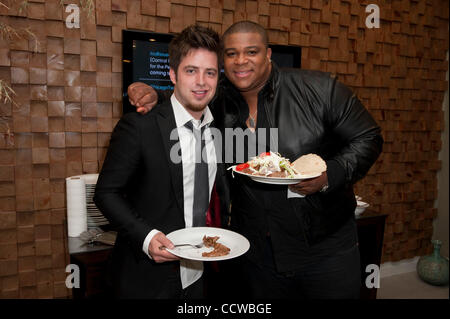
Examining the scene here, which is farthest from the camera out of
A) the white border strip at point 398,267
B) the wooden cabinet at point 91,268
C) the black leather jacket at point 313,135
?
the white border strip at point 398,267

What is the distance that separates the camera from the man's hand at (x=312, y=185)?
169 cm

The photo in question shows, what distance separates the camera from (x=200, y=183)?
1.81 m

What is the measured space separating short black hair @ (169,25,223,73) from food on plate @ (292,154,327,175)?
644mm

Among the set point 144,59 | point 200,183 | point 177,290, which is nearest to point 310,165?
point 200,183

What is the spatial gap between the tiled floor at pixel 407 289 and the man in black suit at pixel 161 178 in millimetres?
2947

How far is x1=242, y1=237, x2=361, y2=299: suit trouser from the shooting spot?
76.4 inches

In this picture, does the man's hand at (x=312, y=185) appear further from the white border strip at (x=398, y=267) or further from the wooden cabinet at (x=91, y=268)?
the white border strip at (x=398, y=267)

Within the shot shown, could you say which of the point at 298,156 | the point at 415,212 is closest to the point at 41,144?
the point at 298,156

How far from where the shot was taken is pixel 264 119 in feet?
6.51

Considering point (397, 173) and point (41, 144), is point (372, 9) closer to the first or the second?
point (397, 173)

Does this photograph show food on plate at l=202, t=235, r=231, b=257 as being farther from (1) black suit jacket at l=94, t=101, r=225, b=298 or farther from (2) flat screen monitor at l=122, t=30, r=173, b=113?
(2) flat screen monitor at l=122, t=30, r=173, b=113

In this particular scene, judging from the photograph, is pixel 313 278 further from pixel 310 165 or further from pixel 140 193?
pixel 140 193

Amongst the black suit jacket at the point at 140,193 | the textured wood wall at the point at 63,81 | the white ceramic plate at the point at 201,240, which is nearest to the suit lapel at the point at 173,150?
the black suit jacket at the point at 140,193

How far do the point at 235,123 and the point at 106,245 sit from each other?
1.09 meters
